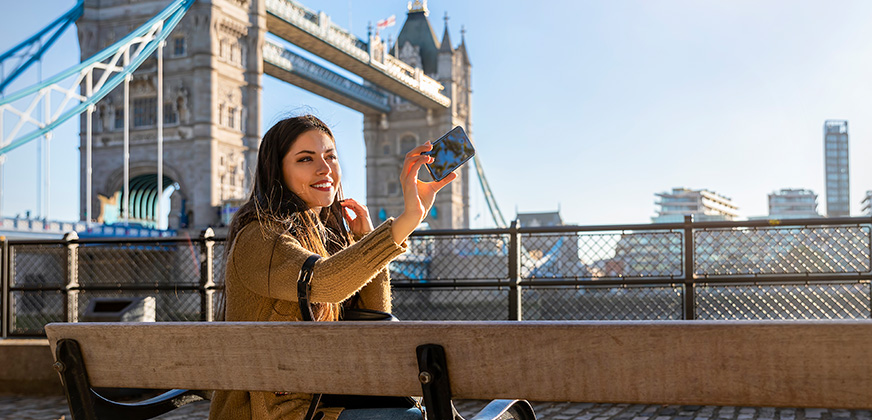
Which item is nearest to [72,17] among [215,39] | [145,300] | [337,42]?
[215,39]

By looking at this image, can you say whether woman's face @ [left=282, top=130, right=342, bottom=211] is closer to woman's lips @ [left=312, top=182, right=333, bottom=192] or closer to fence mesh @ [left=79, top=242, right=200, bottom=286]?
woman's lips @ [left=312, top=182, right=333, bottom=192]

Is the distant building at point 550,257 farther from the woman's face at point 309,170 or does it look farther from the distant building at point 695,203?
the distant building at point 695,203

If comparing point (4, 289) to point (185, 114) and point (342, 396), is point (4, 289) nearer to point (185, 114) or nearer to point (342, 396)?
point (342, 396)

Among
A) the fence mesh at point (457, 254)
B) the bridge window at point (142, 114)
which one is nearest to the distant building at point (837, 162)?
the bridge window at point (142, 114)

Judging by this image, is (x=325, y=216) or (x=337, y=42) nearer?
(x=325, y=216)

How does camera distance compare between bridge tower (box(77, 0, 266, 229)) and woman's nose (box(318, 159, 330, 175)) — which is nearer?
woman's nose (box(318, 159, 330, 175))

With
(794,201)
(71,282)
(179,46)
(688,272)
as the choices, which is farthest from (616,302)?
(794,201)

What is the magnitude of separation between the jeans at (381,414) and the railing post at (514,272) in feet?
11.2

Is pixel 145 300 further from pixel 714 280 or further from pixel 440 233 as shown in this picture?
pixel 714 280

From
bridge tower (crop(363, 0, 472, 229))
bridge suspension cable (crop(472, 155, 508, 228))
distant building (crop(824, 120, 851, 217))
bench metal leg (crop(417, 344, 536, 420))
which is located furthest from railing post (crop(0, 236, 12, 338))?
distant building (crop(824, 120, 851, 217))

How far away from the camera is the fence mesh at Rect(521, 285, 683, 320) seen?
5.21 metres

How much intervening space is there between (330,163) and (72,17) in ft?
119

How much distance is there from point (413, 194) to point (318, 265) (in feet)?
0.79

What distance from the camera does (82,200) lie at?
33.4 metres
